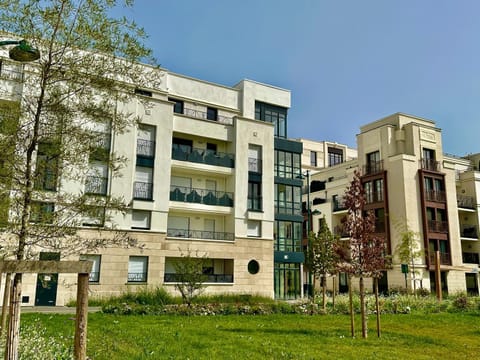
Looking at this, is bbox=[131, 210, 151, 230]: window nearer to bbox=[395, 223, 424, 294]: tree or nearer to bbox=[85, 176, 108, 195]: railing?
bbox=[85, 176, 108, 195]: railing

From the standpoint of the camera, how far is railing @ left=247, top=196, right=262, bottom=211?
34938mm

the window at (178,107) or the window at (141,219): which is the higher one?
the window at (178,107)

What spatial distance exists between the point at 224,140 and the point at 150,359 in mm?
26955

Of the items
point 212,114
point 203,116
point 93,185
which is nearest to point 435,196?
point 212,114

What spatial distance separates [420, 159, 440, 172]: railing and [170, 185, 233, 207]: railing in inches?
927

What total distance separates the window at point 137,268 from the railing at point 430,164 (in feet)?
103

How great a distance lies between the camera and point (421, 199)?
149ft

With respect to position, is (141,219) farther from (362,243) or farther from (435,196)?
(435,196)

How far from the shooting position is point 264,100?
3888 centimetres

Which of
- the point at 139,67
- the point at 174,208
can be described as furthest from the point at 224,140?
the point at 139,67

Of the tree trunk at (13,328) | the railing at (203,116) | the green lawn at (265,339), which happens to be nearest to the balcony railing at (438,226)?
the railing at (203,116)

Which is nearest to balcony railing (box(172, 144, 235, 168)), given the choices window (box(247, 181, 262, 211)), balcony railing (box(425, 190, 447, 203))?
window (box(247, 181, 262, 211))

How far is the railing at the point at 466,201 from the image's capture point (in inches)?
1986

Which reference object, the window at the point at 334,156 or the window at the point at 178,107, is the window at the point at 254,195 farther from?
the window at the point at 334,156
